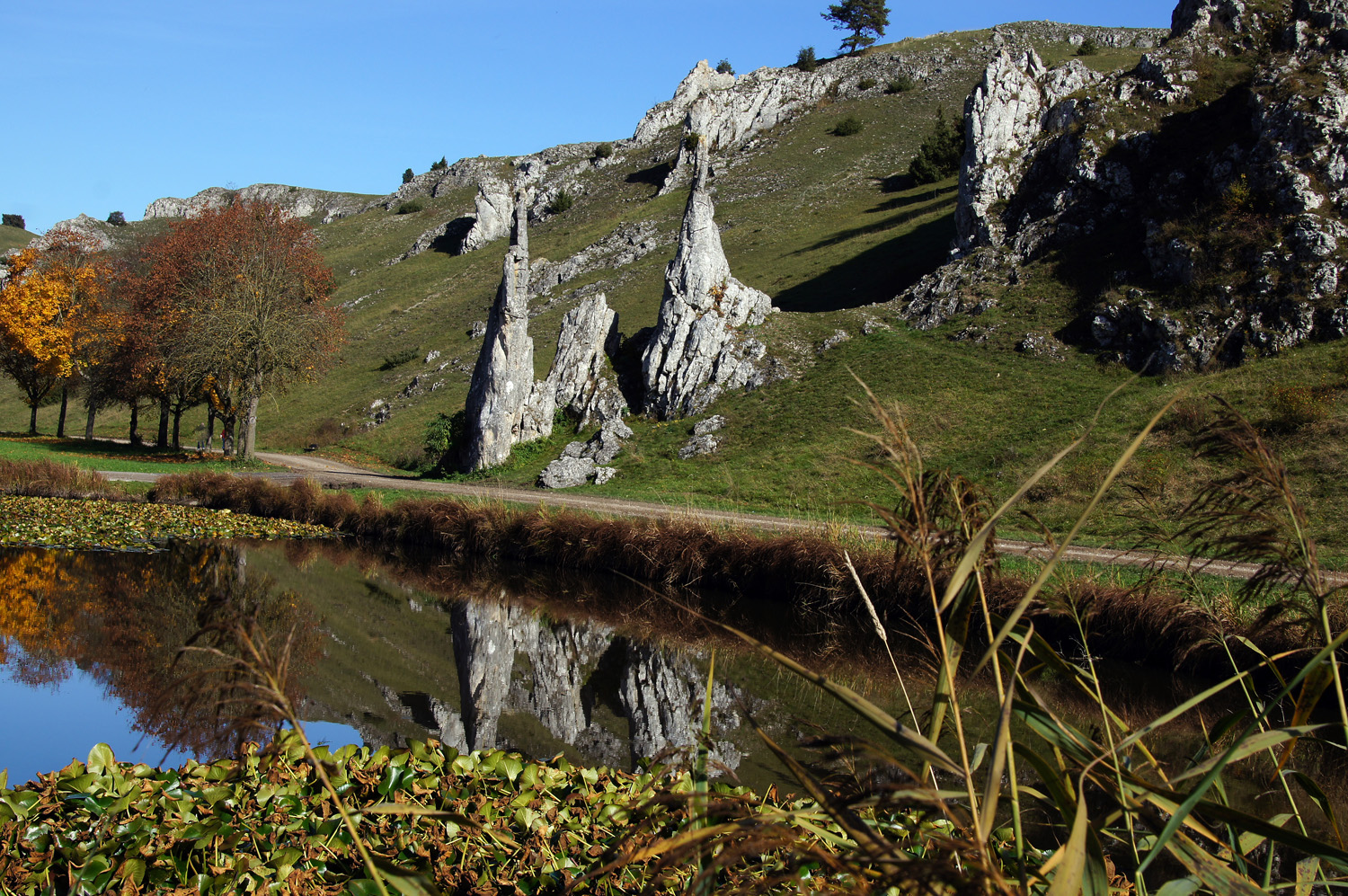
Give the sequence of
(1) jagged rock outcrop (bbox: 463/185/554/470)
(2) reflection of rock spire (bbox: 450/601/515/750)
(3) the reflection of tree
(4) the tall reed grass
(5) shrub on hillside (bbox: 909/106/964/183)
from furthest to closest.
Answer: (5) shrub on hillside (bbox: 909/106/964/183) < (1) jagged rock outcrop (bbox: 463/185/554/470) < (2) reflection of rock spire (bbox: 450/601/515/750) < (3) the reflection of tree < (4) the tall reed grass

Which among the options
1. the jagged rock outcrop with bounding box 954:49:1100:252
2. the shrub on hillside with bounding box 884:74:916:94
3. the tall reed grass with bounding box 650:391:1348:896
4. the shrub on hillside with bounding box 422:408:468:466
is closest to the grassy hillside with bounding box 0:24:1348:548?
the tall reed grass with bounding box 650:391:1348:896

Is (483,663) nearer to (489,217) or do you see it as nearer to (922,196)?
(922,196)

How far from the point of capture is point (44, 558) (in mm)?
17297

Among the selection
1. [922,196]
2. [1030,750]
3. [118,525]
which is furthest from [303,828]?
[922,196]

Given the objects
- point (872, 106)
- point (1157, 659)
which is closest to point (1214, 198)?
point (1157, 659)

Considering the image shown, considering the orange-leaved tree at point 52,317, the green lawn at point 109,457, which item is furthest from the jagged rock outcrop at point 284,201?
the green lawn at point 109,457

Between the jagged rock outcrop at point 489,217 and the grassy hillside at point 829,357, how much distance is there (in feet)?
6.53

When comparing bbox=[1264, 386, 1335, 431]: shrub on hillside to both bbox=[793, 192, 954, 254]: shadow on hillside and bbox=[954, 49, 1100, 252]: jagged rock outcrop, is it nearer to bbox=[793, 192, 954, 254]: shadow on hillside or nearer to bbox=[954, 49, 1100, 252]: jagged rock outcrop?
bbox=[954, 49, 1100, 252]: jagged rock outcrop

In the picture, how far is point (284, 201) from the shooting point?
4879 inches

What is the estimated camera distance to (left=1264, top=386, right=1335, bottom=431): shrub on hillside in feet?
65.6

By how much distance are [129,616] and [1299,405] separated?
24083mm

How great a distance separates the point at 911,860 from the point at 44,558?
20640 mm

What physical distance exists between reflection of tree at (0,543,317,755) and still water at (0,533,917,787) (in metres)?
0.05

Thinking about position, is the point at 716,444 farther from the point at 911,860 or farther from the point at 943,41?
the point at 943,41
